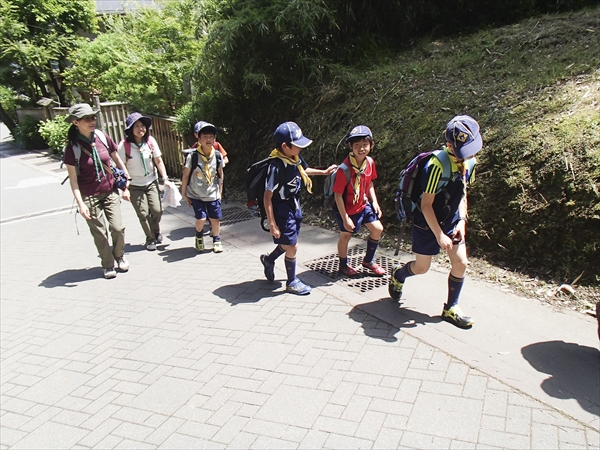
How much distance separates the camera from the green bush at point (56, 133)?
17031 millimetres

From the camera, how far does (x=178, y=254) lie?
6.36 metres

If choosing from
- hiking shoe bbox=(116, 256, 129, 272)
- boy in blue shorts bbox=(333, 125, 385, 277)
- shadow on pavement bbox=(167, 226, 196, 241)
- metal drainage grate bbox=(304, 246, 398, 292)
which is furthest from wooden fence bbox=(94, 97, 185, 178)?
boy in blue shorts bbox=(333, 125, 385, 277)

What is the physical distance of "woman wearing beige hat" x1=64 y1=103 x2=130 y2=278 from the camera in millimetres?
5191

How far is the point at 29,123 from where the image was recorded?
2162 cm

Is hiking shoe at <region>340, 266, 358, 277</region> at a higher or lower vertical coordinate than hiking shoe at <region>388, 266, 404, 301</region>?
lower

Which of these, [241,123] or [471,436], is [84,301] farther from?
[241,123]

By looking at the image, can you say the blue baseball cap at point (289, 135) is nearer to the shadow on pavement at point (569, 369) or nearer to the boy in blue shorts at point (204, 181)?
the boy in blue shorts at point (204, 181)

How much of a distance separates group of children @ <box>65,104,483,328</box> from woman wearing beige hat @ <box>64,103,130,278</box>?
1cm

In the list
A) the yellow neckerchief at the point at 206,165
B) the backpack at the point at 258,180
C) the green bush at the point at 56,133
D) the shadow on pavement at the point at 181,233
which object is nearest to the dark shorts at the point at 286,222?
the backpack at the point at 258,180

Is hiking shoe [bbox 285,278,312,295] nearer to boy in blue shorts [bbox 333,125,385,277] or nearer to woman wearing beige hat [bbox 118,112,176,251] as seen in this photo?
boy in blue shorts [bbox 333,125,385,277]

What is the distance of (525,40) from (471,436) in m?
6.75

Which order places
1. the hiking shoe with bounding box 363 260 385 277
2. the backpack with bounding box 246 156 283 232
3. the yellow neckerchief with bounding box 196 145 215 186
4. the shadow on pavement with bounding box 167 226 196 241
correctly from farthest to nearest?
the shadow on pavement with bounding box 167 226 196 241 < the yellow neckerchief with bounding box 196 145 215 186 < the hiking shoe with bounding box 363 260 385 277 < the backpack with bounding box 246 156 283 232

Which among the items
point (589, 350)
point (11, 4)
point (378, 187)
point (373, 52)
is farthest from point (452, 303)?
point (11, 4)

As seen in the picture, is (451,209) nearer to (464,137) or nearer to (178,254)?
(464,137)
